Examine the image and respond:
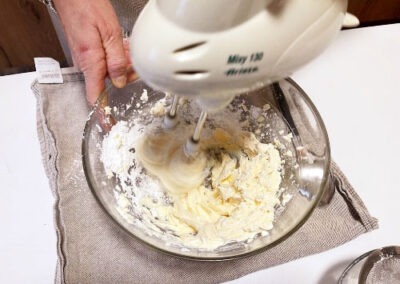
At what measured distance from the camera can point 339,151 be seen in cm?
Result: 65

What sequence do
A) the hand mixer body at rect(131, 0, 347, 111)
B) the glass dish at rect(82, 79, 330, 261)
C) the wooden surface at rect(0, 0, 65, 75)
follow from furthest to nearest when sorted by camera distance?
the wooden surface at rect(0, 0, 65, 75) < the glass dish at rect(82, 79, 330, 261) < the hand mixer body at rect(131, 0, 347, 111)

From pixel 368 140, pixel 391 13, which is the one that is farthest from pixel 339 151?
pixel 391 13

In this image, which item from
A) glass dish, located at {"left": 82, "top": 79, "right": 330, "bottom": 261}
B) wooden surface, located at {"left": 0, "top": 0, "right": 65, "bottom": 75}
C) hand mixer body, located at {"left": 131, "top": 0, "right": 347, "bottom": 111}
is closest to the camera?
hand mixer body, located at {"left": 131, "top": 0, "right": 347, "bottom": 111}

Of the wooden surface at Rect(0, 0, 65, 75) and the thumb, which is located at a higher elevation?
the thumb

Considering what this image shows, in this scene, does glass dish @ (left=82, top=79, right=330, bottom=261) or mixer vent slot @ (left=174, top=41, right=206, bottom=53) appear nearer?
mixer vent slot @ (left=174, top=41, right=206, bottom=53)

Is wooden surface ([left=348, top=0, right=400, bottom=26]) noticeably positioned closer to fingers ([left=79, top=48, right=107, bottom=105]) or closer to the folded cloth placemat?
the folded cloth placemat

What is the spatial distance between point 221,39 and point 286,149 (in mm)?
364

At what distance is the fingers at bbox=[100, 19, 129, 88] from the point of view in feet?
1.90

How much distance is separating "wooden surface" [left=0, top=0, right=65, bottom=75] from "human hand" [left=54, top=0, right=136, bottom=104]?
0.44 metres

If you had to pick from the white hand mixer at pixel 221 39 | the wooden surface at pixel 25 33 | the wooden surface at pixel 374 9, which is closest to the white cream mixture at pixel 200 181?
the white hand mixer at pixel 221 39

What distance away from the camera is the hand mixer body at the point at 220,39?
0.29 m

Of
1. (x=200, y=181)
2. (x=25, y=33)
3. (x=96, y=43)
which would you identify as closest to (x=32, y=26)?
(x=25, y=33)

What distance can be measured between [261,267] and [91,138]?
30 cm

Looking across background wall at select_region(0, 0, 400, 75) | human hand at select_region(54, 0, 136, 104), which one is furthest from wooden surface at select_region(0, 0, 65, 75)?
human hand at select_region(54, 0, 136, 104)
